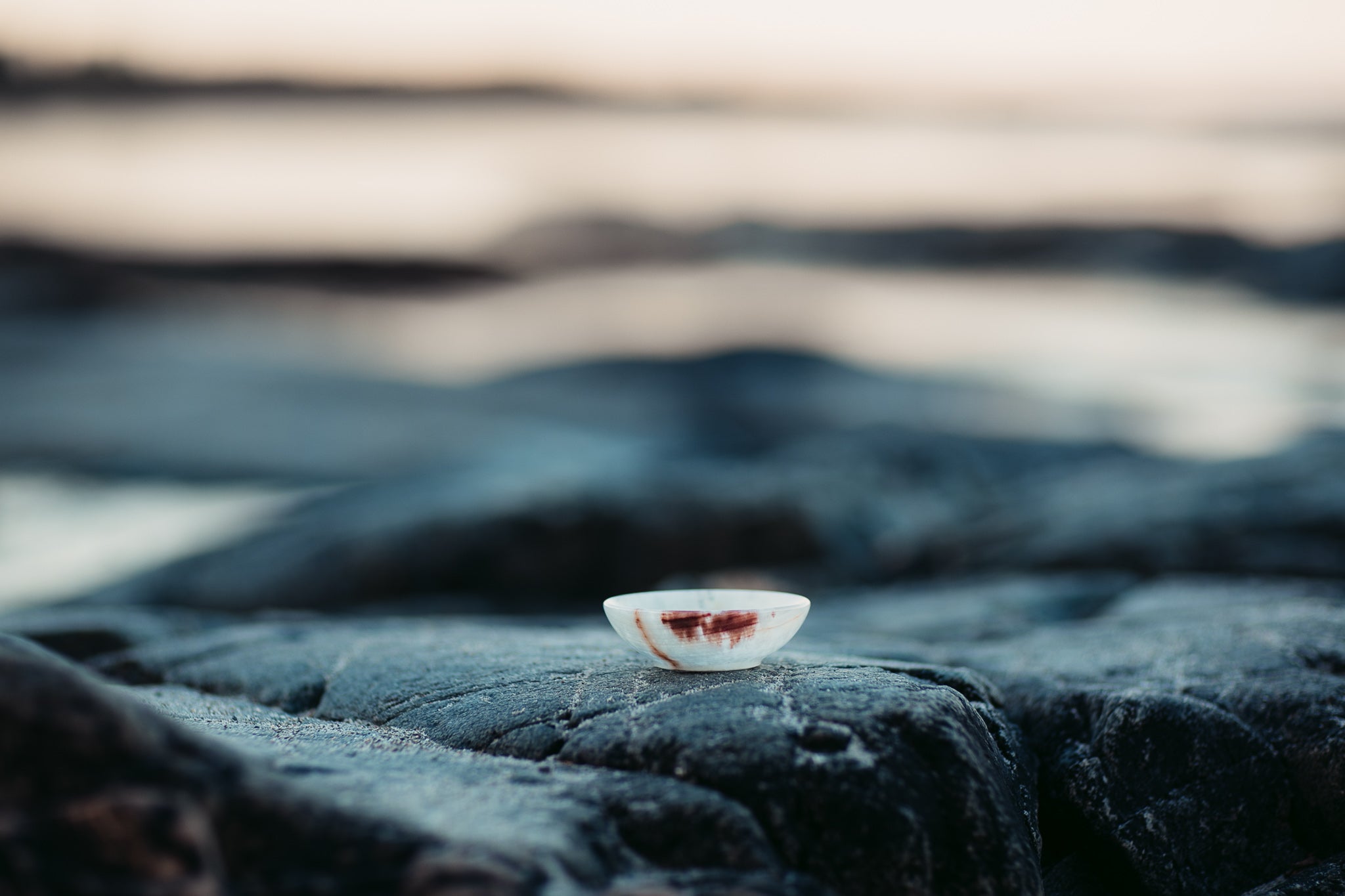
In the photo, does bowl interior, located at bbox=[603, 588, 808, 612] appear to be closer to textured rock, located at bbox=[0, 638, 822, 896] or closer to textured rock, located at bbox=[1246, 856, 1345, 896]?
textured rock, located at bbox=[0, 638, 822, 896]

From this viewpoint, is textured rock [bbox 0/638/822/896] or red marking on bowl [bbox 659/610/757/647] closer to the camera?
textured rock [bbox 0/638/822/896]

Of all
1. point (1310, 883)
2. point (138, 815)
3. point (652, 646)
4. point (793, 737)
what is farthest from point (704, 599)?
point (1310, 883)

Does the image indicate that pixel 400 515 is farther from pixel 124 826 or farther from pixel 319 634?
pixel 124 826

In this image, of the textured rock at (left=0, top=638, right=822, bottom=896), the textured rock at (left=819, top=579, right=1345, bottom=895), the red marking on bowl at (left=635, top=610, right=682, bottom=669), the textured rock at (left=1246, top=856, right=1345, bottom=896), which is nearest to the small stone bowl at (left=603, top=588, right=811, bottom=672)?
the red marking on bowl at (left=635, top=610, right=682, bottom=669)

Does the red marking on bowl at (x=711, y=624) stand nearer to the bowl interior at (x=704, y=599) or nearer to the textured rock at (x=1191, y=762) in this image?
the bowl interior at (x=704, y=599)

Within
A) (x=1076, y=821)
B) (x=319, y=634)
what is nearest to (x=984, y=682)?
(x=1076, y=821)

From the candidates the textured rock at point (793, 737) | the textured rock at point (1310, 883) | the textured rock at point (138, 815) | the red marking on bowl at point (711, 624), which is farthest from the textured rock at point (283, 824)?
the textured rock at point (1310, 883)
